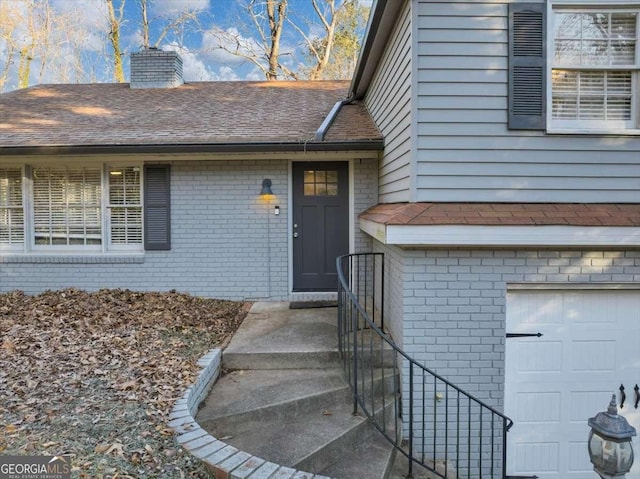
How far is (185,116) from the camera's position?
6.93 meters

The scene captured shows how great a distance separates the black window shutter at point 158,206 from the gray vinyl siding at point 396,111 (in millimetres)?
3280

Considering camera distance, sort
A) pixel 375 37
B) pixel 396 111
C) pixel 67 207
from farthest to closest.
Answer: pixel 67 207, pixel 375 37, pixel 396 111

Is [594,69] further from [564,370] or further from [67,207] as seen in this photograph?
[67,207]

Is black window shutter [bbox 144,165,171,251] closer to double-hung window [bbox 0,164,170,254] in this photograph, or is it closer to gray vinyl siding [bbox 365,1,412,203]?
double-hung window [bbox 0,164,170,254]

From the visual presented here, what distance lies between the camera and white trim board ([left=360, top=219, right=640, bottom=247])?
331cm

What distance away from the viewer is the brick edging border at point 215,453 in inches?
96.7

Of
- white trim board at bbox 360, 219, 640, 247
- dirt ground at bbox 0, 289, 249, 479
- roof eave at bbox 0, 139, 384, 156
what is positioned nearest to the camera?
dirt ground at bbox 0, 289, 249, 479

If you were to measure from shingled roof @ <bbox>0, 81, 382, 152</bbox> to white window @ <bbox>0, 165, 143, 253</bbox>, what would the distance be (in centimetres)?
63

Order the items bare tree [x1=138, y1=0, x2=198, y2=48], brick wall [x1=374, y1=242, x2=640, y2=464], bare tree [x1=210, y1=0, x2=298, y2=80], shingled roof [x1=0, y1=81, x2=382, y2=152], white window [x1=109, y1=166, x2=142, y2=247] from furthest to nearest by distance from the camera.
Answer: bare tree [x1=210, y1=0, x2=298, y2=80]
bare tree [x1=138, y1=0, x2=198, y2=48]
white window [x1=109, y1=166, x2=142, y2=247]
shingled roof [x1=0, y1=81, x2=382, y2=152]
brick wall [x1=374, y1=242, x2=640, y2=464]

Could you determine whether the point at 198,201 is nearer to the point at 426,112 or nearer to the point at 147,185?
the point at 147,185

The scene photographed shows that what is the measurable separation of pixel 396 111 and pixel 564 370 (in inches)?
117

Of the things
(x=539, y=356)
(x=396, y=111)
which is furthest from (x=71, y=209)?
(x=539, y=356)

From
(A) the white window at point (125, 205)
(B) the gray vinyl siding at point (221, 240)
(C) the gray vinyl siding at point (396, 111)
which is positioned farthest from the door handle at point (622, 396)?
(A) the white window at point (125, 205)

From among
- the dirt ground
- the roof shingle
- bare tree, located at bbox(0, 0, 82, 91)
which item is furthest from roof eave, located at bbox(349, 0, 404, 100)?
bare tree, located at bbox(0, 0, 82, 91)
